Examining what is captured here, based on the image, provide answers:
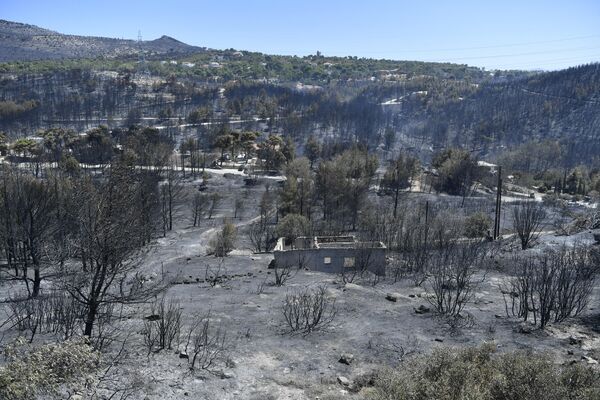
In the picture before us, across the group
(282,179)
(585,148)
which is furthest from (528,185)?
(282,179)

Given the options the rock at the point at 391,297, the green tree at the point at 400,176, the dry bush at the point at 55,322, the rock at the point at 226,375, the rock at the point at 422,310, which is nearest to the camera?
the rock at the point at 226,375

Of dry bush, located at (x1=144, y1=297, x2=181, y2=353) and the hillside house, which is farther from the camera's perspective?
the hillside house

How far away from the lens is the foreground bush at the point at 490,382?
868 cm

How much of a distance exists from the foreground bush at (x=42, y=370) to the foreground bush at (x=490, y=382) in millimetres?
5390

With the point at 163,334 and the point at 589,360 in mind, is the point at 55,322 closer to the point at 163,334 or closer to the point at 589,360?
the point at 163,334

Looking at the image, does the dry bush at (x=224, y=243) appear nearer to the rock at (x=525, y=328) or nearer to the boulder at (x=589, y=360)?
the rock at (x=525, y=328)

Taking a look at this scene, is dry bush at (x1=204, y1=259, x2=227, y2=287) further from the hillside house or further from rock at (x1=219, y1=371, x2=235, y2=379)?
rock at (x1=219, y1=371, x2=235, y2=379)

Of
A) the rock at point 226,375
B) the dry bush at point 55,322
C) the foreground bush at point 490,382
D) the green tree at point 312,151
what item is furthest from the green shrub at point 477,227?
the green tree at point 312,151

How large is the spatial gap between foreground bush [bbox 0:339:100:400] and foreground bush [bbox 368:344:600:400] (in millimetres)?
5390

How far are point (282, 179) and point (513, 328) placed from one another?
47.2m

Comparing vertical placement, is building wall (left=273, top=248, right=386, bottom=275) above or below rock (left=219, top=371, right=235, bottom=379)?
below

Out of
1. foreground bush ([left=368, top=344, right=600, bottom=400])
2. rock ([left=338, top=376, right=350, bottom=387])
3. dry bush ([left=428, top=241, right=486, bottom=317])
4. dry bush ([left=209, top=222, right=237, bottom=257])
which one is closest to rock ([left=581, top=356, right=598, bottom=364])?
foreground bush ([left=368, top=344, right=600, bottom=400])

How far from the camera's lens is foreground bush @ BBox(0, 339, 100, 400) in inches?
248

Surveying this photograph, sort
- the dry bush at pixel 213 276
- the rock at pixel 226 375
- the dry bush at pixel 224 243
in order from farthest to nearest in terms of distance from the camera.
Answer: the dry bush at pixel 224 243
the dry bush at pixel 213 276
the rock at pixel 226 375
